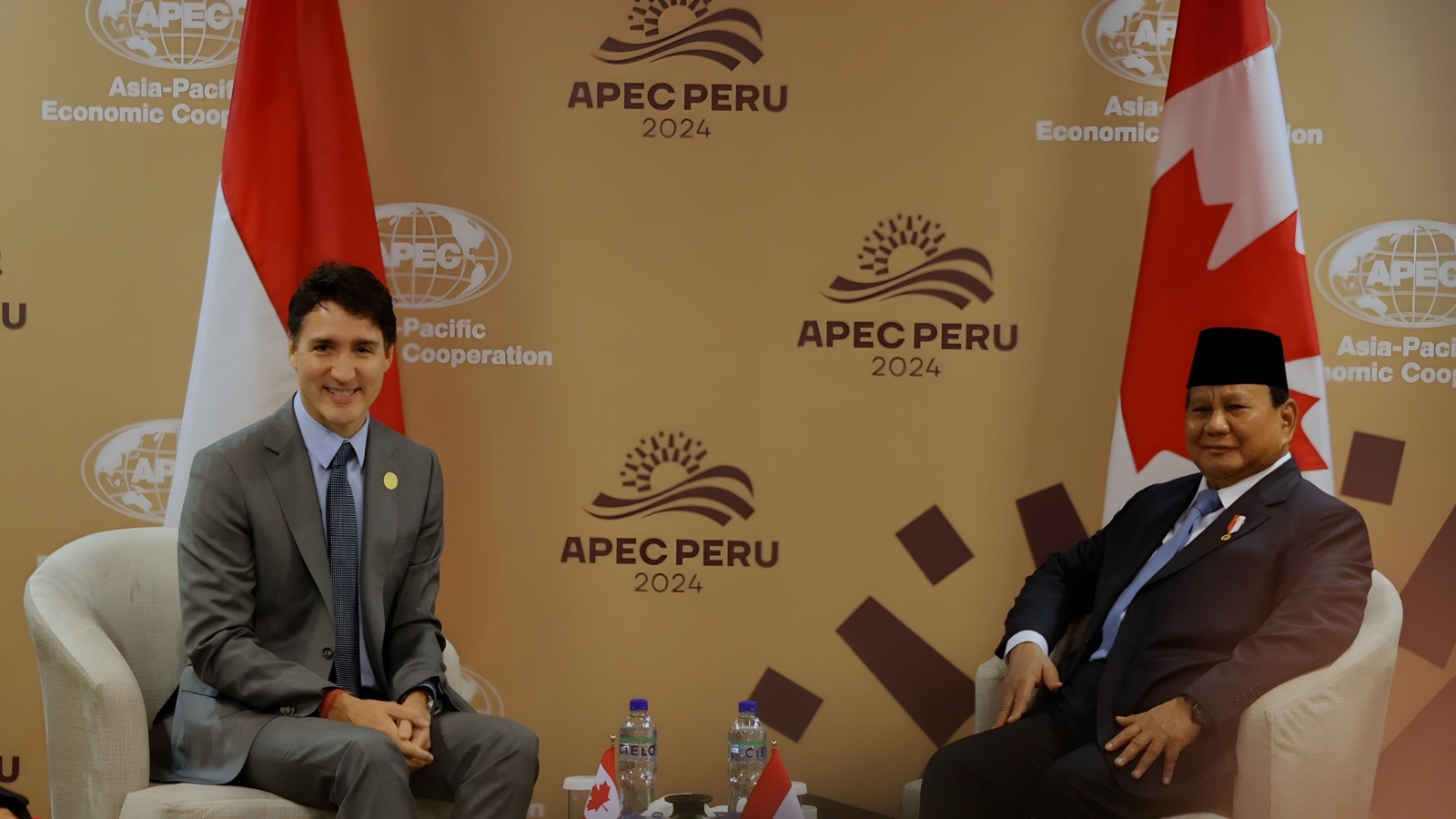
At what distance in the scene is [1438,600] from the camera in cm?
365

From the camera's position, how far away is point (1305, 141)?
3.64m

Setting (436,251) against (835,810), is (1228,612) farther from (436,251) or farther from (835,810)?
(436,251)

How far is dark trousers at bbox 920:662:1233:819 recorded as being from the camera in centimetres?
266

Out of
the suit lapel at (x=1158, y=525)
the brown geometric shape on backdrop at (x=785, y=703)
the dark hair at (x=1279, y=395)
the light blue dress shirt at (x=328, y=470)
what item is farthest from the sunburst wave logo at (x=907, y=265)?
the light blue dress shirt at (x=328, y=470)

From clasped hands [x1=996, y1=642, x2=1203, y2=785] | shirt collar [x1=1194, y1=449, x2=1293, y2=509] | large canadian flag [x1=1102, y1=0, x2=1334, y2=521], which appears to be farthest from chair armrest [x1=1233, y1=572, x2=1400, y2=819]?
large canadian flag [x1=1102, y1=0, x2=1334, y2=521]

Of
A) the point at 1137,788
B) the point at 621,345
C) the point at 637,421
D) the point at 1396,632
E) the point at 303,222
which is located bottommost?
the point at 1137,788

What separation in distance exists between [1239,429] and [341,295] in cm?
207

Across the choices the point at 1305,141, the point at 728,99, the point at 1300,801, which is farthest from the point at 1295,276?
the point at 728,99

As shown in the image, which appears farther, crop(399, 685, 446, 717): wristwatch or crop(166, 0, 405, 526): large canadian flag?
crop(166, 0, 405, 526): large canadian flag

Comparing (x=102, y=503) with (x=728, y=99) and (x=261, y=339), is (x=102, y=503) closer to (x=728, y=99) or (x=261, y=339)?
(x=261, y=339)

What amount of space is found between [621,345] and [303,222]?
1.01 metres

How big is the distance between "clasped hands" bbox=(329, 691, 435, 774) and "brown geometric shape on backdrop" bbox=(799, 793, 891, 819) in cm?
121

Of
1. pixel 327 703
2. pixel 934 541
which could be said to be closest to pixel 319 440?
pixel 327 703

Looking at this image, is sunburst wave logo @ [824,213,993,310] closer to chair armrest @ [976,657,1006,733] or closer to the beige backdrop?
the beige backdrop
